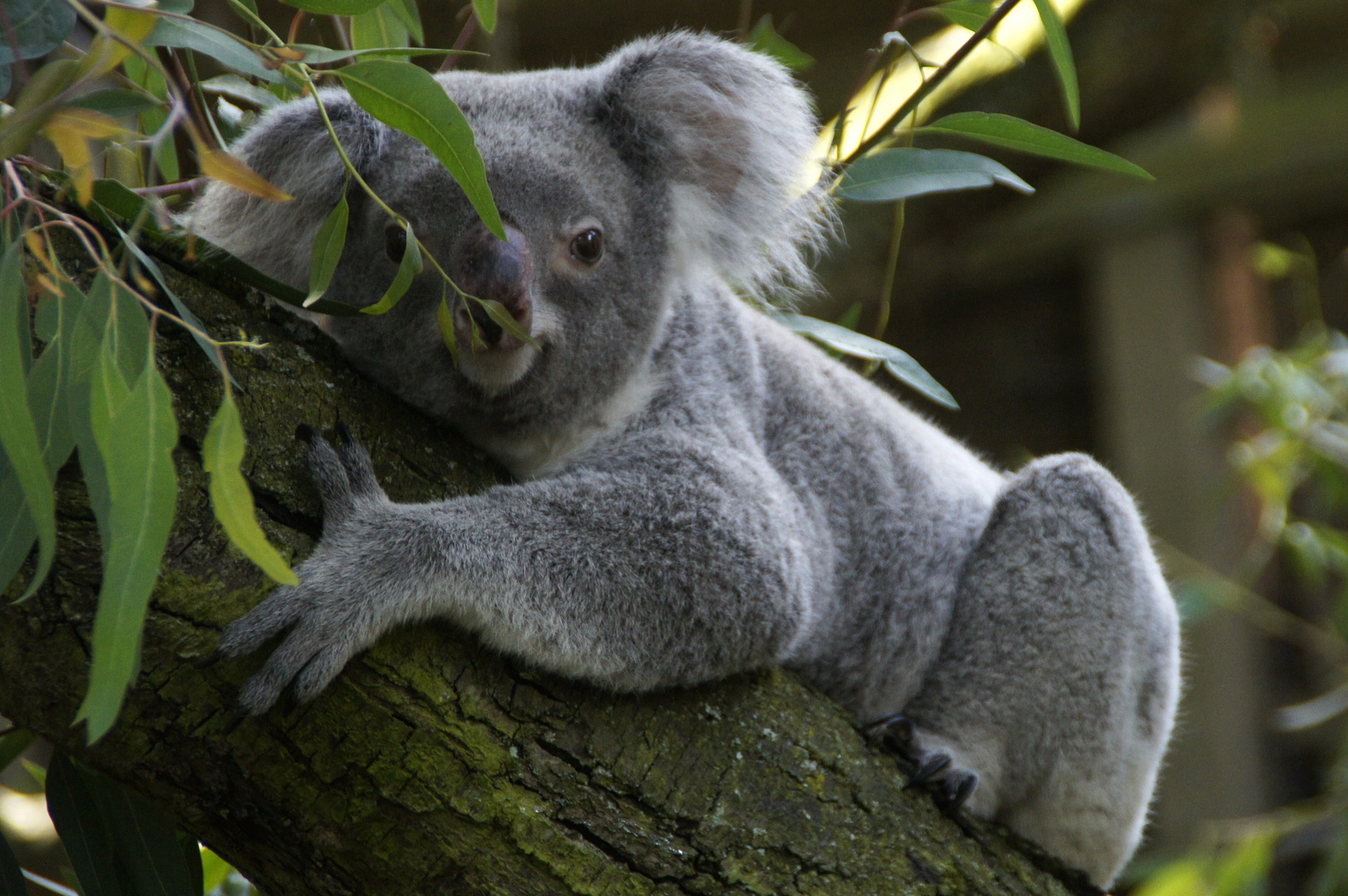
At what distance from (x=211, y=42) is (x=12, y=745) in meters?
1.13

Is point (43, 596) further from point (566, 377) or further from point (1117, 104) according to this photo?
point (1117, 104)

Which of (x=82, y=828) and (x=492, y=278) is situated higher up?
(x=492, y=278)

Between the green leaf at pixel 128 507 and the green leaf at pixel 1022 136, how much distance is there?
127 centimetres

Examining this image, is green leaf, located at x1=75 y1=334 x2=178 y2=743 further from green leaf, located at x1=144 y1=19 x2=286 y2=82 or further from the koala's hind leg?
the koala's hind leg

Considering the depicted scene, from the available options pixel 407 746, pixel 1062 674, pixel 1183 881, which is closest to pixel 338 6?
pixel 407 746

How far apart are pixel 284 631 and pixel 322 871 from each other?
0.98 feet

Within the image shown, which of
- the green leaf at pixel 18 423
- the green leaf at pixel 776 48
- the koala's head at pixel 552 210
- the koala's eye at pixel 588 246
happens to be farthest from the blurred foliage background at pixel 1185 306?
the green leaf at pixel 18 423

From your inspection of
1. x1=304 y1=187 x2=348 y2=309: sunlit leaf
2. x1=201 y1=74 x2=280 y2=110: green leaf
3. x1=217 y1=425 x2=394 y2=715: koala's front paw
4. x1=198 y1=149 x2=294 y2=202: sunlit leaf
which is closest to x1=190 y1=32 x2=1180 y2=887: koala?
x1=217 y1=425 x2=394 y2=715: koala's front paw

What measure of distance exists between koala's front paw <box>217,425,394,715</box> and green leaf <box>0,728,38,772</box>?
62cm

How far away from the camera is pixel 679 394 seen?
2086mm

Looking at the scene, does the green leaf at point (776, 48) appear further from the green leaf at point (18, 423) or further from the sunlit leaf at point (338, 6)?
the green leaf at point (18, 423)

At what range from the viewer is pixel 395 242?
5.64 ft

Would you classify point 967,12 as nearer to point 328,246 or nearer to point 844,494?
point 844,494

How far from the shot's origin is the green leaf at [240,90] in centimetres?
175
